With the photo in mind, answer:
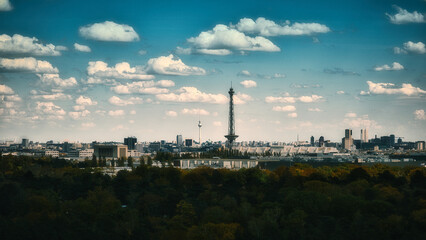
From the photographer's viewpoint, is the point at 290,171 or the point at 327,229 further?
the point at 290,171

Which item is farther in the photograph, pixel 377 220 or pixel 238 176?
pixel 238 176

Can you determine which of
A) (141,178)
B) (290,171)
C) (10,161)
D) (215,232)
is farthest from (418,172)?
(10,161)

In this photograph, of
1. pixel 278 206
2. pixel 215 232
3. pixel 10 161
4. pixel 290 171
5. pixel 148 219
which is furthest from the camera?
pixel 10 161

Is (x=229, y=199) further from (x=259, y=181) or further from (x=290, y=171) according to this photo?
(x=290, y=171)

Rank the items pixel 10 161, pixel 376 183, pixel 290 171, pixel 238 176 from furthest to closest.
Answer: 1. pixel 10 161
2. pixel 290 171
3. pixel 238 176
4. pixel 376 183

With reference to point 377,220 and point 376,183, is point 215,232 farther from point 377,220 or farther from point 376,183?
point 376,183

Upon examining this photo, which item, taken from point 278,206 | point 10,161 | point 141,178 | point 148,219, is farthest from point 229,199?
point 10,161
